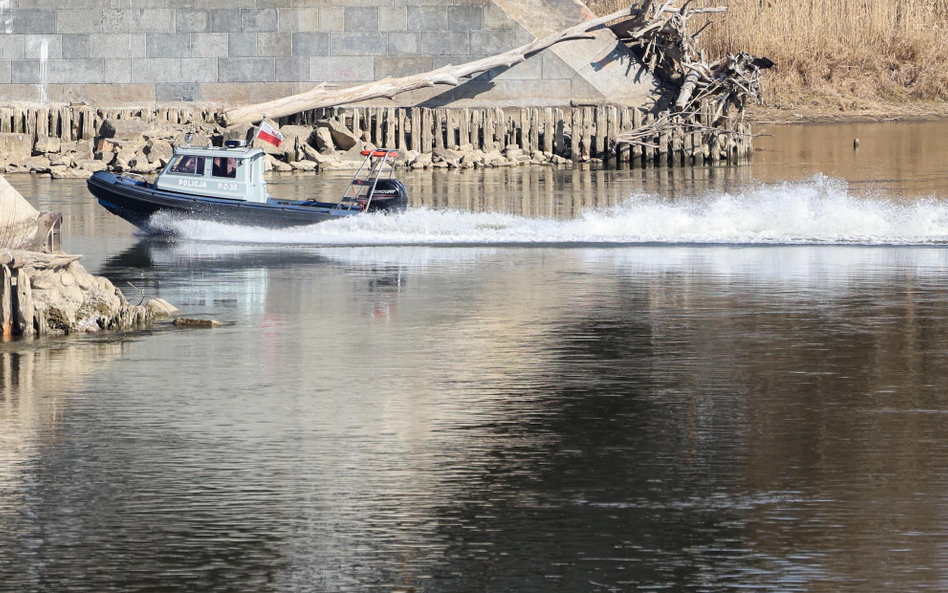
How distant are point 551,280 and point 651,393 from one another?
9.19 m

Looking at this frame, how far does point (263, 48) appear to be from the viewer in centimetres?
5609

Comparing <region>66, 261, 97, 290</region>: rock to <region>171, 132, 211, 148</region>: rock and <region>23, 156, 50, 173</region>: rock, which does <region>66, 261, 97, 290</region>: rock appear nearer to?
→ <region>171, 132, 211, 148</region>: rock

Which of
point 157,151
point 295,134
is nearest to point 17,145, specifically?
point 157,151

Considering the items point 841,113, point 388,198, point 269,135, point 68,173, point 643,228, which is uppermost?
point 841,113

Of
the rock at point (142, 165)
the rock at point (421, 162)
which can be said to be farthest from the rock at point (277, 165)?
the rock at point (421, 162)

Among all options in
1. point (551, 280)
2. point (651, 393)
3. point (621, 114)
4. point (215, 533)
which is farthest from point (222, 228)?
point (621, 114)

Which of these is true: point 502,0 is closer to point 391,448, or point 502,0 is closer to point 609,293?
point 609,293

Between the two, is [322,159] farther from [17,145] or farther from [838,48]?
[838,48]

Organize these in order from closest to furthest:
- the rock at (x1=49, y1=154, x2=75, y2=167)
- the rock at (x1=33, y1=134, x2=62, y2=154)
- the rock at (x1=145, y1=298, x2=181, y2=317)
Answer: the rock at (x1=145, y1=298, x2=181, y2=317) → the rock at (x1=49, y1=154, x2=75, y2=167) → the rock at (x1=33, y1=134, x2=62, y2=154)

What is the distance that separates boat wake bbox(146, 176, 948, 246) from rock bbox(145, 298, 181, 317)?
29.7 feet

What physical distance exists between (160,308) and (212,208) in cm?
1003

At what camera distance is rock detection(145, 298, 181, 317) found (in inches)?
828

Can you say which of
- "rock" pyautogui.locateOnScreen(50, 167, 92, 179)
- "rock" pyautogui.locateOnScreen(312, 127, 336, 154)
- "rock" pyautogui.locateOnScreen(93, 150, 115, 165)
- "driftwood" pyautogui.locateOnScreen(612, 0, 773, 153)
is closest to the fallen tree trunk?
"rock" pyautogui.locateOnScreen(312, 127, 336, 154)

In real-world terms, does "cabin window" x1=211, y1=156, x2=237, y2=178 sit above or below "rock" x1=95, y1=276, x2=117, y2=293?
above
